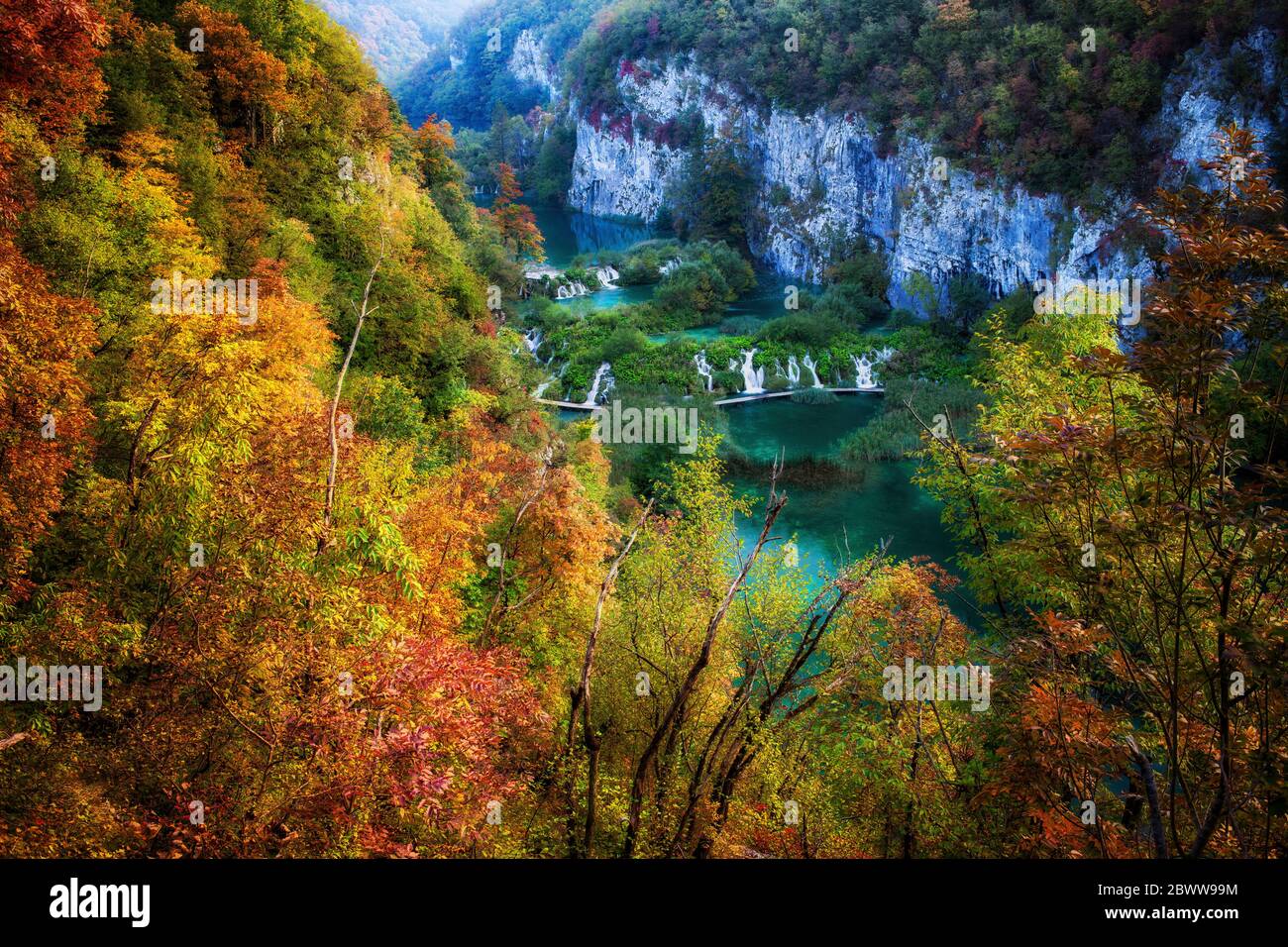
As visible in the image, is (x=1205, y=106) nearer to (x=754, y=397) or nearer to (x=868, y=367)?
(x=868, y=367)

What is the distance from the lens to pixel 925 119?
185ft

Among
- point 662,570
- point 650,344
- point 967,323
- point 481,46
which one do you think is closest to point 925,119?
point 967,323

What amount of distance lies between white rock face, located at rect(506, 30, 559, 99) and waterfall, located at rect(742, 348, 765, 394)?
4075 inches

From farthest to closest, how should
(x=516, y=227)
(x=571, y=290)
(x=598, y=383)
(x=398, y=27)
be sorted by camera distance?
(x=398, y=27) → (x=571, y=290) → (x=516, y=227) → (x=598, y=383)

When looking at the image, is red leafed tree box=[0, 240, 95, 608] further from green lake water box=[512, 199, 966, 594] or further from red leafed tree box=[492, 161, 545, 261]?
red leafed tree box=[492, 161, 545, 261]

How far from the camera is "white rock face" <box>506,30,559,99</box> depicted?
133 meters

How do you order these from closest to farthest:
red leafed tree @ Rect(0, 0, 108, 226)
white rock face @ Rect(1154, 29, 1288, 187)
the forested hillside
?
the forested hillside
red leafed tree @ Rect(0, 0, 108, 226)
white rock face @ Rect(1154, 29, 1288, 187)

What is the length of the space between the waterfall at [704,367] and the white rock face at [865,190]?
20.0 m

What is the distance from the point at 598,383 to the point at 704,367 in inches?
252

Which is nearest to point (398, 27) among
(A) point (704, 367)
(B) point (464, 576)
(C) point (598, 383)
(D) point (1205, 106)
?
Result: (C) point (598, 383)

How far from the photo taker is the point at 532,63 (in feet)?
449

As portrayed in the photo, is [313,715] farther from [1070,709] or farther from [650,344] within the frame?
[650,344]

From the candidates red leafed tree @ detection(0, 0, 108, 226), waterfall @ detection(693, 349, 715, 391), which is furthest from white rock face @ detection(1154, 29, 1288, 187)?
red leafed tree @ detection(0, 0, 108, 226)

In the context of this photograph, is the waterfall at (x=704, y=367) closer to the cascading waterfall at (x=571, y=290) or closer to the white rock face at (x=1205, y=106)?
the cascading waterfall at (x=571, y=290)
